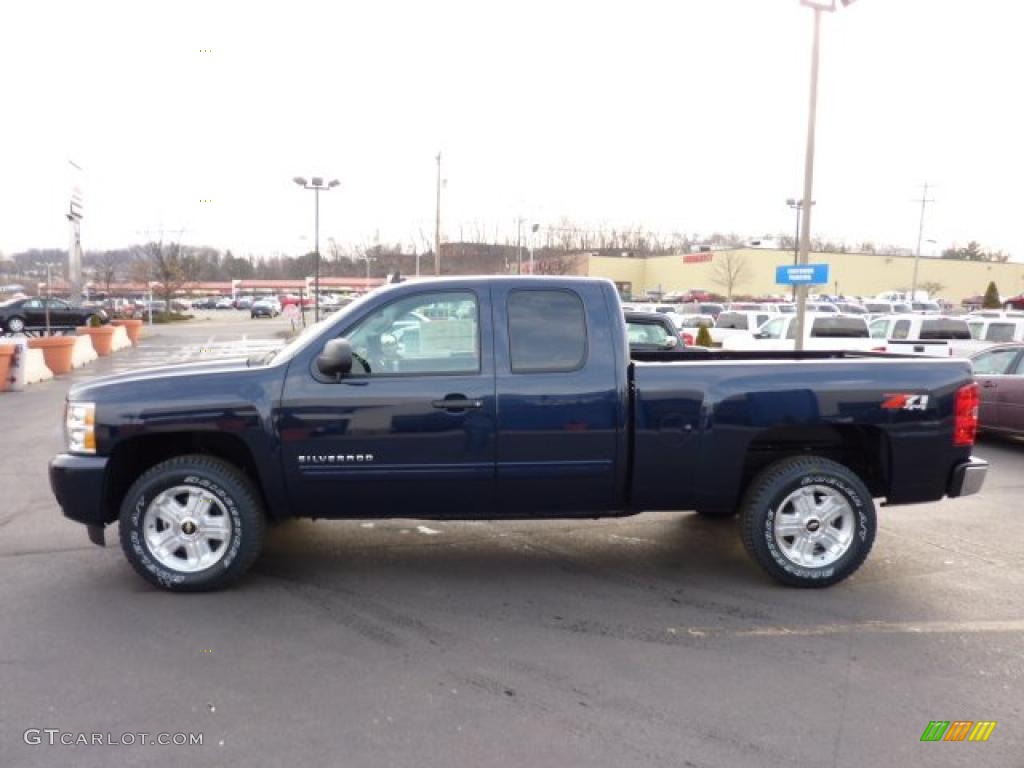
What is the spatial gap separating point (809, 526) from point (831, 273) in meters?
98.3

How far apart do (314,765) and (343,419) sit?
2.11 metres

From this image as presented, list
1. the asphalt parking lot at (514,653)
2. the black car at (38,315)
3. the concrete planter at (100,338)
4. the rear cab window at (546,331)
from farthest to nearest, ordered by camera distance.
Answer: the black car at (38,315) < the concrete planter at (100,338) < the rear cab window at (546,331) < the asphalt parking lot at (514,653)

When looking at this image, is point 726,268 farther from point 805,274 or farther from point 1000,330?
point 805,274

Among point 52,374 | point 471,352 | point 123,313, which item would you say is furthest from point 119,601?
point 123,313

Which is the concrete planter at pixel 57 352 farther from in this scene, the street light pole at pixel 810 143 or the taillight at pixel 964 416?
the taillight at pixel 964 416

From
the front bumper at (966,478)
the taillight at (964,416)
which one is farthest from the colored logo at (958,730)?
the taillight at (964,416)

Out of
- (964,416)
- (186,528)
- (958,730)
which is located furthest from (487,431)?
(964,416)

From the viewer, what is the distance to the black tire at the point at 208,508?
492cm

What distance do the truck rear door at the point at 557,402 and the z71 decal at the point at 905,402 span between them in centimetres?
165

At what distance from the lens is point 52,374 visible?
18578 millimetres

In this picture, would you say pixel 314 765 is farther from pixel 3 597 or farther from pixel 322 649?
pixel 3 597

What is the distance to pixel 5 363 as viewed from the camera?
51.8ft

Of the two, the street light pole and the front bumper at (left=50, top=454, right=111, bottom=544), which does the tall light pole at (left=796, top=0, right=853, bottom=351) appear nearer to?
the street light pole

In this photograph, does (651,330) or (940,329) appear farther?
(940,329)
